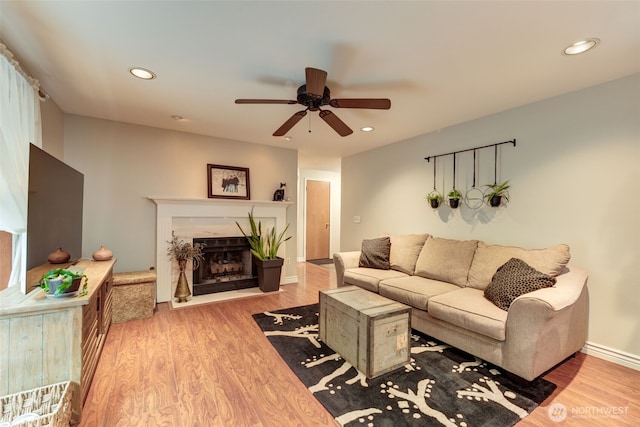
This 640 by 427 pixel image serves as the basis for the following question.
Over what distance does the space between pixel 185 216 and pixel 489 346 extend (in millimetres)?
3653

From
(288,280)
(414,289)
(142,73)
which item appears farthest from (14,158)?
(288,280)

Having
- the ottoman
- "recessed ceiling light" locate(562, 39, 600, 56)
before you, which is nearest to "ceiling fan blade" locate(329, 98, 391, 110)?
"recessed ceiling light" locate(562, 39, 600, 56)

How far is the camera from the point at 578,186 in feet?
8.07

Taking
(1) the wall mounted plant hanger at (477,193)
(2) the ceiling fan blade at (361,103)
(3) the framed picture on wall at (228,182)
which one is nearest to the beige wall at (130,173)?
(3) the framed picture on wall at (228,182)

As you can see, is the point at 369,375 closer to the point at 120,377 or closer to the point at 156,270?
the point at 120,377

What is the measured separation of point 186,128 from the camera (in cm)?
363

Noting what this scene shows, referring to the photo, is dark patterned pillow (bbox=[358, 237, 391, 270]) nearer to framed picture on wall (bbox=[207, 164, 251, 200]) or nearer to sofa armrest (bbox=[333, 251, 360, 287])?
sofa armrest (bbox=[333, 251, 360, 287])

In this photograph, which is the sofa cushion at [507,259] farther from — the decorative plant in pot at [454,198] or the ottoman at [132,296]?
the ottoman at [132,296]

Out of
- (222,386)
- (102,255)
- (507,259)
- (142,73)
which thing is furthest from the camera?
(102,255)

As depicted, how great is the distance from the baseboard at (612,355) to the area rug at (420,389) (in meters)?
0.82

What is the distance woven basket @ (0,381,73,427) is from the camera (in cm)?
145

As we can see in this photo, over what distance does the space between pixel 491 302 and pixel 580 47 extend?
194cm

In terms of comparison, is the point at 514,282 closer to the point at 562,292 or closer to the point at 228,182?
the point at 562,292

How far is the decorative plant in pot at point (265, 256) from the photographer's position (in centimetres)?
402
